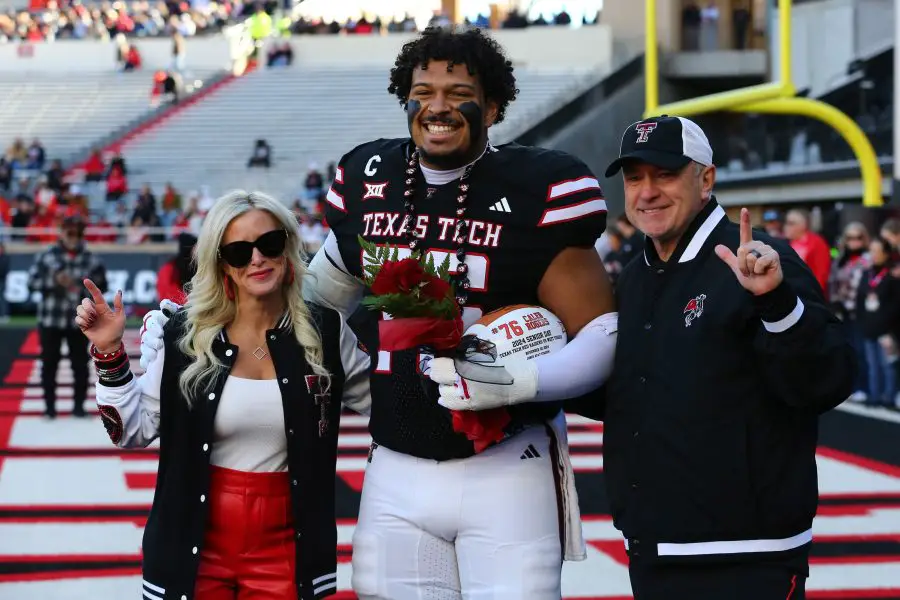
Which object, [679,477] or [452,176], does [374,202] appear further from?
[679,477]

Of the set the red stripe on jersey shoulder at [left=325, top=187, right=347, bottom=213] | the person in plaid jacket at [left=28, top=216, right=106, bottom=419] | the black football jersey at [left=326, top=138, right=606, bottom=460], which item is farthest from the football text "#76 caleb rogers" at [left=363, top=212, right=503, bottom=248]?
the person in plaid jacket at [left=28, top=216, right=106, bottom=419]

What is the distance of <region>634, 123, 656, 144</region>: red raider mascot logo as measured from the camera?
3.32 meters

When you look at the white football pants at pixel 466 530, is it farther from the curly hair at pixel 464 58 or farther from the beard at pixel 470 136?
the curly hair at pixel 464 58

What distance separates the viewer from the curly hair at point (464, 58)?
3.53 meters

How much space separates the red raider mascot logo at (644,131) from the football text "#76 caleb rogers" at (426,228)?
1.33 feet

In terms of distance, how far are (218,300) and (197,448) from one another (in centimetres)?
40

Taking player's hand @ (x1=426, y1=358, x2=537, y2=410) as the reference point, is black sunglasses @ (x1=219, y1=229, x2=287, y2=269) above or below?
above

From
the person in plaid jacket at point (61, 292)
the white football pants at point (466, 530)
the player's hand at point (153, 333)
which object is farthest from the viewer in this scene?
the person in plaid jacket at point (61, 292)

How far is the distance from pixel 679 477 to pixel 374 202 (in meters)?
1.07

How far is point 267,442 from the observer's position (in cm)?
360

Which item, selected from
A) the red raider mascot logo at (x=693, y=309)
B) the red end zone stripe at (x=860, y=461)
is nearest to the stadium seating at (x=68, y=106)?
the red end zone stripe at (x=860, y=461)

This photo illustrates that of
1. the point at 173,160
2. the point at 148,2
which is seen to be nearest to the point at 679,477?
the point at 173,160

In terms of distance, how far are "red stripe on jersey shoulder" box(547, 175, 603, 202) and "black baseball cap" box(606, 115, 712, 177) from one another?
0.12 meters

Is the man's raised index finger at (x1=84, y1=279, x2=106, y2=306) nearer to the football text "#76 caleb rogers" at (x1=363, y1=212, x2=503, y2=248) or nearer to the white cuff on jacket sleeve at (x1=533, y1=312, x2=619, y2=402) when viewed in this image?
the football text "#76 caleb rogers" at (x1=363, y1=212, x2=503, y2=248)
